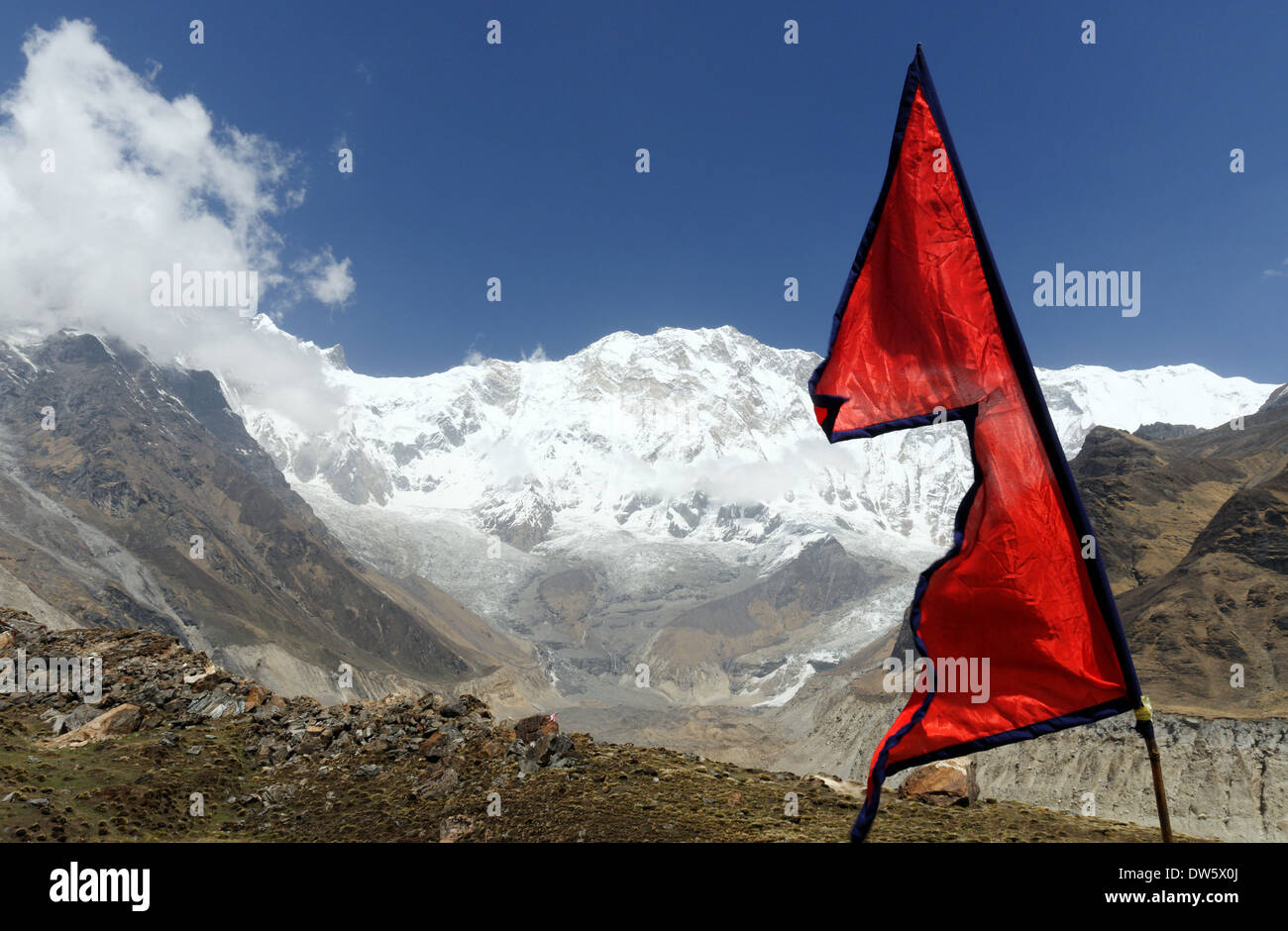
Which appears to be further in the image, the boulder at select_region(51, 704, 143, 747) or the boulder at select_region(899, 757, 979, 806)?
the boulder at select_region(51, 704, 143, 747)

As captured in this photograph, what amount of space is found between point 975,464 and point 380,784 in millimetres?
17530

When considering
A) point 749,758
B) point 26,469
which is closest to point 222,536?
point 26,469

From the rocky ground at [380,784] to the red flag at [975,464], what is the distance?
29.5ft

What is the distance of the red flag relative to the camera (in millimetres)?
6691

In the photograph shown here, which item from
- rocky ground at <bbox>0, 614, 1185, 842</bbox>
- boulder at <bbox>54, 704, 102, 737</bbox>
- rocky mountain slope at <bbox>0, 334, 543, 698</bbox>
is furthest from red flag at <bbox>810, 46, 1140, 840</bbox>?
rocky mountain slope at <bbox>0, 334, 543, 698</bbox>

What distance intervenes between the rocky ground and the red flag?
898 cm

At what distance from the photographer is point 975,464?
6.82m

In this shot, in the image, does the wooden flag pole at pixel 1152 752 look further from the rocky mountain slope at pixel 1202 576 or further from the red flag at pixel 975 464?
the rocky mountain slope at pixel 1202 576

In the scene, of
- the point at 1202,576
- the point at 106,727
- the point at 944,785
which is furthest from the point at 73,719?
→ the point at 1202,576

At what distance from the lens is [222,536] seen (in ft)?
598

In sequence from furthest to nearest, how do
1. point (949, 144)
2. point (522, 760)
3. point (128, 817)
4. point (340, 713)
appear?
1. point (340, 713)
2. point (522, 760)
3. point (128, 817)
4. point (949, 144)

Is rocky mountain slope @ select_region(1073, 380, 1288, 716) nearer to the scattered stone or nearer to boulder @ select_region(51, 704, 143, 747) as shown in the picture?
the scattered stone
